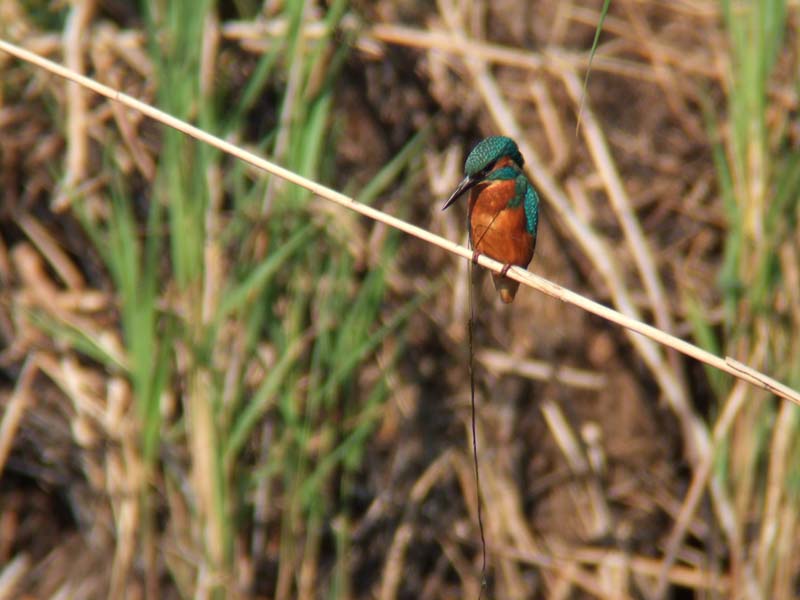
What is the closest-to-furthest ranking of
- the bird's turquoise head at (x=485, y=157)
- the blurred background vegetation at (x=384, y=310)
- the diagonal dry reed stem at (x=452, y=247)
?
the diagonal dry reed stem at (x=452, y=247), the bird's turquoise head at (x=485, y=157), the blurred background vegetation at (x=384, y=310)

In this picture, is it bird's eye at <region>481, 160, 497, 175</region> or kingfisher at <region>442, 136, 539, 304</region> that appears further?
kingfisher at <region>442, 136, 539, 304</region>

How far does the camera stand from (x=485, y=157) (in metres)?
1.78

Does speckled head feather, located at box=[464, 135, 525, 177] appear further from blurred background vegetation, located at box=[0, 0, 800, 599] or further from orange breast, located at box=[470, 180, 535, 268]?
blurred background vegetation, located at box=[0, 0, 800, 599]

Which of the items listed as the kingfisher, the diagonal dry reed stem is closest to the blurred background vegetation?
the kingfisher

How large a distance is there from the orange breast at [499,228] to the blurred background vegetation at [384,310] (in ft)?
1.33

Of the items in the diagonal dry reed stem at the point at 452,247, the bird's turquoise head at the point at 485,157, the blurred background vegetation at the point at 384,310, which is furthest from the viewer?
the blurred background vegetation at the point at 384,310

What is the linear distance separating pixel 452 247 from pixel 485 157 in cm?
40

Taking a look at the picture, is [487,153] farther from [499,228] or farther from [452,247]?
[452,247]

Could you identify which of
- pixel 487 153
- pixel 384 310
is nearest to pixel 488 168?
pixel 487 153

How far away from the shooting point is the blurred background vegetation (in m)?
2.32

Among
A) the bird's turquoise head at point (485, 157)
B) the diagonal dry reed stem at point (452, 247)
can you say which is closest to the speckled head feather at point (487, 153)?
the bird's turquoise head at point (485, 157)

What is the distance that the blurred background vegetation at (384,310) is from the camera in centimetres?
232

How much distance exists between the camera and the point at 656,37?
3.23 metres

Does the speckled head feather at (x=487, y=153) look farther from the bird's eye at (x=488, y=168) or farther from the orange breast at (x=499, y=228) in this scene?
the orange breast at (x=499, y=228)
